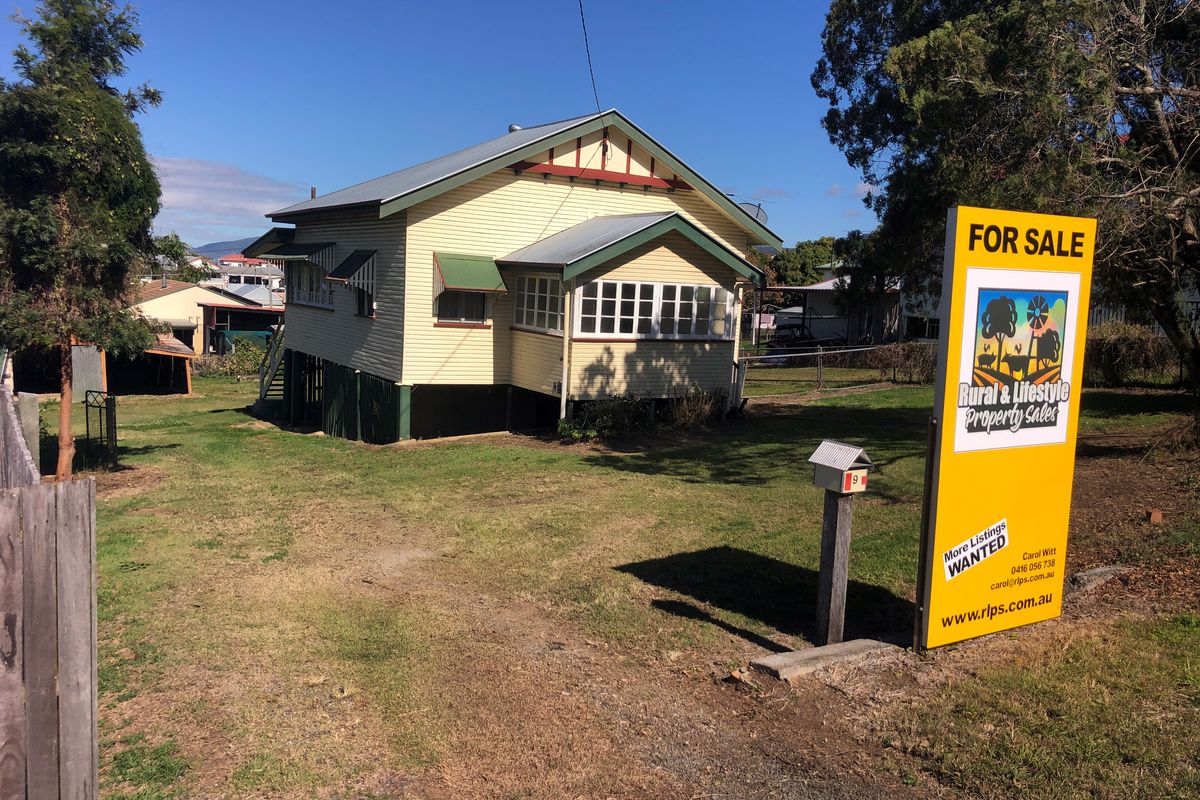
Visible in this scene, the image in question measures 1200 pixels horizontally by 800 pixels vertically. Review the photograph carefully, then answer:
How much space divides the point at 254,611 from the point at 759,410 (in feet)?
50.5

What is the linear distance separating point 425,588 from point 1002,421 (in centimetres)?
532

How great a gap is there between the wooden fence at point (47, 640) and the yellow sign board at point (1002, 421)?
522 cm

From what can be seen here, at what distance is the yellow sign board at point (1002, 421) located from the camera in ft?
21.1

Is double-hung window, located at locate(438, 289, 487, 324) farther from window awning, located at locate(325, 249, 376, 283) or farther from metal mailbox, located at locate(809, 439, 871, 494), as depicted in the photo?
metal mailbox, located at locate(809, 439, 871, 494)

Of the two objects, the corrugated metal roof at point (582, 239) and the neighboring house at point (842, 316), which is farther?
the neighboring house at point (842, 316)

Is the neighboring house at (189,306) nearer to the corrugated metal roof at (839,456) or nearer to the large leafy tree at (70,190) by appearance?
the large leafy tree at (70,190)

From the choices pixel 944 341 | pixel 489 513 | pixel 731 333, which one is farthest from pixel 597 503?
pixel 731 333

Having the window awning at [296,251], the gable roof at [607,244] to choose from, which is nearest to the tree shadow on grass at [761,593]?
the gable roof at [607,244]

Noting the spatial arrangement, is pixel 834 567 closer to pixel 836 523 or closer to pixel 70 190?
pixel 836 523

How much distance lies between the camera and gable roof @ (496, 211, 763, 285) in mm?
17075

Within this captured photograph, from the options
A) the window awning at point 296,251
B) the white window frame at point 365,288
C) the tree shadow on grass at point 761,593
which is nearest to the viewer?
the tree shadow on grass at point 761,593

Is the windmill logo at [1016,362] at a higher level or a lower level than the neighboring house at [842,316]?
lower

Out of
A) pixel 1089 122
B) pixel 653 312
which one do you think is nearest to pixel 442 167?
pixel 653 312

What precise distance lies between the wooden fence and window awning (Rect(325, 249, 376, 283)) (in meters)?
17.0
